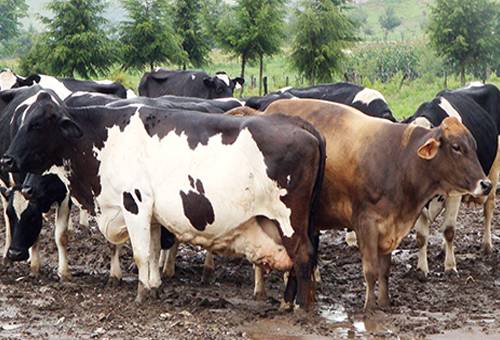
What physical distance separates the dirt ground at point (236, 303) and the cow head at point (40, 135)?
1.40m

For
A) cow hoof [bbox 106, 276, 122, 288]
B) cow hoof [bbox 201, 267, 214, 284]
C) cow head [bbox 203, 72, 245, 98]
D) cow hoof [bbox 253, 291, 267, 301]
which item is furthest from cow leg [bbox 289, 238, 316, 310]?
cow head [bbox 203, 72, 245, 98]

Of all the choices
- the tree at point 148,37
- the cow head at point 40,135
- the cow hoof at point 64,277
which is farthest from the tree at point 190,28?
the cow head at point 40,135

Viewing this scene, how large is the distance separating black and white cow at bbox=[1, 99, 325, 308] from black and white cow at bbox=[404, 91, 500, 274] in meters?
2.16

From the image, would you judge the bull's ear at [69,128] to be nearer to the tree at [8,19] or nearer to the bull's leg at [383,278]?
the bull's leg at [383,278]

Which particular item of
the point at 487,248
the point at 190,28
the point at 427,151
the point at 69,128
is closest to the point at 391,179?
the point at 427,151

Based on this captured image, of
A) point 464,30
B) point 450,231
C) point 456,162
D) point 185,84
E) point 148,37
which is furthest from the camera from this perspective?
point 464,30

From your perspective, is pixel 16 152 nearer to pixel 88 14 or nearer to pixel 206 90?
pixel 206 90

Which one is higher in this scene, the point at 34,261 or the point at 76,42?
the point at 76,42

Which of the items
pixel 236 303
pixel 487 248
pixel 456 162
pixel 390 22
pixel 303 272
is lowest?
pixel 390 22

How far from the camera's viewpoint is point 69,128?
32.7ft

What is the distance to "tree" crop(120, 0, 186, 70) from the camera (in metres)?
31.2

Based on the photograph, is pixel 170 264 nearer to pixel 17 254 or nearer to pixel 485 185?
pixel 17 254

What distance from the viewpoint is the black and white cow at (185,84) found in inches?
858

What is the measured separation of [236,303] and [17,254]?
9.28ft
